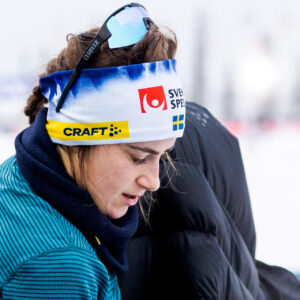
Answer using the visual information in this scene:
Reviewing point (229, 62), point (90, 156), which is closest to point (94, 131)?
point (90, 156)

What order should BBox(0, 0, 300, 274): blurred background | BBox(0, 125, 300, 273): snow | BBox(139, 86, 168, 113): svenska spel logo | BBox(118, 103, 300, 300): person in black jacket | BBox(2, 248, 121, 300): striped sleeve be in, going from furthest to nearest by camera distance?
BBox(0, 0, 300, 274): blurred background → BBox(0, 125, 300, 273): snow → BBox(118, 103, 300, 300): person in black jacket → BBox(139, 86, 168, 113): svenska spel logo → BBox(2, 248, 121, 300): striped sleeve

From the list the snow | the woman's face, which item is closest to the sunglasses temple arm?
the woman's face

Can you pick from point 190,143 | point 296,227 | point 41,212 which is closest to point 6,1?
point 296,227

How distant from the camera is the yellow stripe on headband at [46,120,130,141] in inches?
27.6

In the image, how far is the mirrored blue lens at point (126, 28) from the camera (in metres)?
0.69

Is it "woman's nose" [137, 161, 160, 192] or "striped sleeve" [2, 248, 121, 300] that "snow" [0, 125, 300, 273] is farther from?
"striped sleeve" [2, 248, 121, 300]

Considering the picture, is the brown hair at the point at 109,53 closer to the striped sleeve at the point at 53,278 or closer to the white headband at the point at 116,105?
the white headband at the point at 116,105

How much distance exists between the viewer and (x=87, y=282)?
627mm

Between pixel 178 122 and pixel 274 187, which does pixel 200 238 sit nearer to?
pixel 178 122

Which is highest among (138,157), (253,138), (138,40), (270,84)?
(138,40)

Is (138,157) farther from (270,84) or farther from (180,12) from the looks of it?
(270,84)

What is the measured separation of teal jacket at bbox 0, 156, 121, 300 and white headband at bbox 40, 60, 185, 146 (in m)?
0.13

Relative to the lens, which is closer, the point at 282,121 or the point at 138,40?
the point at 138,40

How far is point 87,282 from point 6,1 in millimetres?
3516
